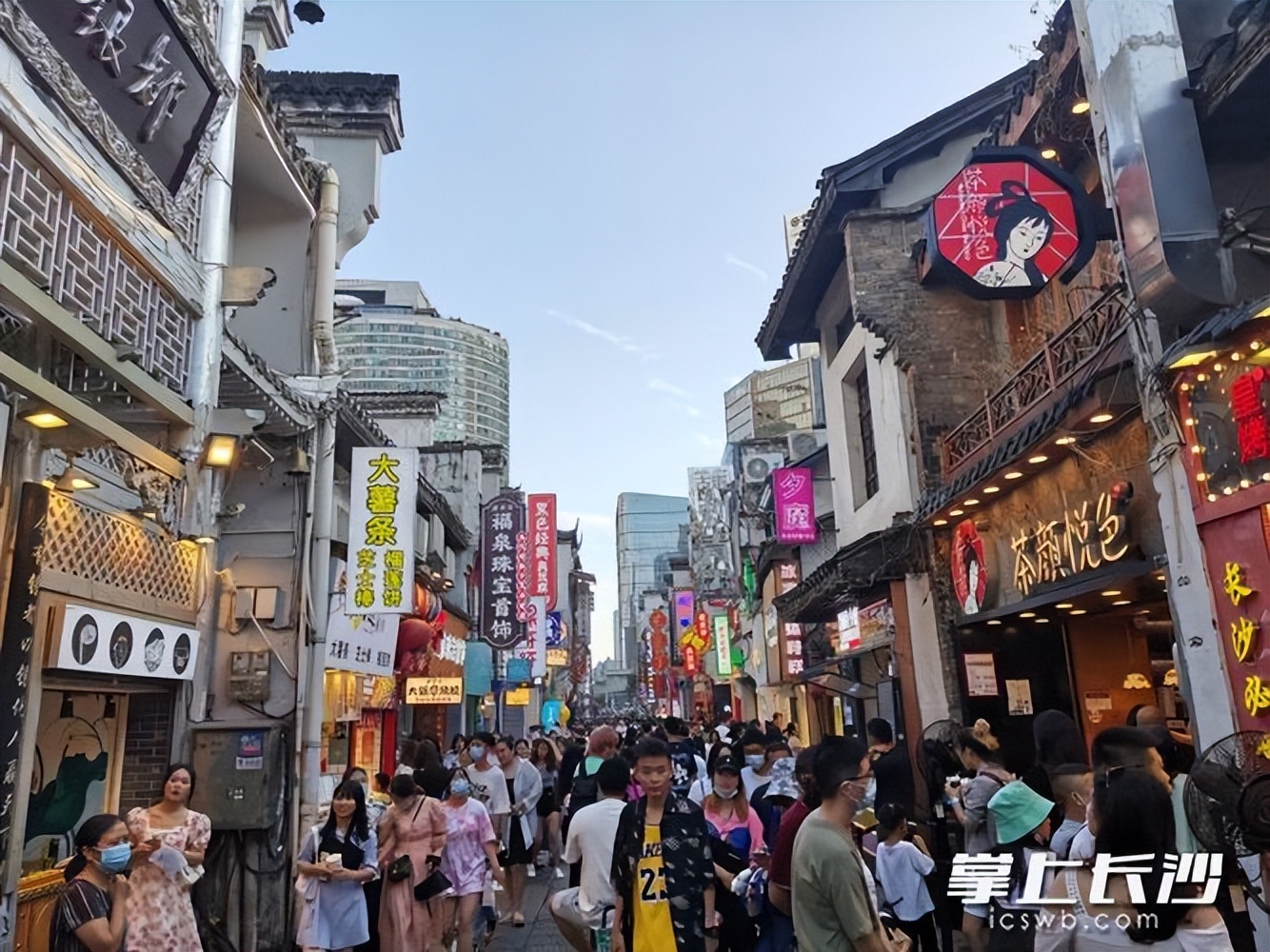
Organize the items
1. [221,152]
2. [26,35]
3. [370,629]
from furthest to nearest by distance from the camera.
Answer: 1. [370,629]
2. [221,152]
3. [26,35]

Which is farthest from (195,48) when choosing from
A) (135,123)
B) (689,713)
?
(689,713)

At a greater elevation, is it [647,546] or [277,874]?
[647,546]

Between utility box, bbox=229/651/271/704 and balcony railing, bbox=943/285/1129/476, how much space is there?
950 centimetres

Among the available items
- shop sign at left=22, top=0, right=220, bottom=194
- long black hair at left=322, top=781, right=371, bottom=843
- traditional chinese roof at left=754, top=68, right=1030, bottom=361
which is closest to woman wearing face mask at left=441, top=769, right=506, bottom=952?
long black hair at left=322, top=781, right=371, bottom=843

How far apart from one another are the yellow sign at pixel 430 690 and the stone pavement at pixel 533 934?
802 centimetres

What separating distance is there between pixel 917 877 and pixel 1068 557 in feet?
16.1

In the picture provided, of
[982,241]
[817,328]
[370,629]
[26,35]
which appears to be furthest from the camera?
[817,328]

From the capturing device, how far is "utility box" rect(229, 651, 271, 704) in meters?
9.68

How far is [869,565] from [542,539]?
1570 centimetres

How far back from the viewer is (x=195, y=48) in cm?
770

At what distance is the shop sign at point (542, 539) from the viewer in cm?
2862

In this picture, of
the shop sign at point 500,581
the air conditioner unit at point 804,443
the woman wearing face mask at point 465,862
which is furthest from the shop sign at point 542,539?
the woman wearing face mask at point 465,862

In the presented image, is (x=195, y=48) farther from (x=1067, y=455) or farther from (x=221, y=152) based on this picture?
(x=1067, y=455)

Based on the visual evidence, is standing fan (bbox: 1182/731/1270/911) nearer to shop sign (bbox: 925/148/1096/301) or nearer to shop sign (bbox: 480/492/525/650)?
shop sign (bbox: 925/148/1096/301)
